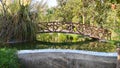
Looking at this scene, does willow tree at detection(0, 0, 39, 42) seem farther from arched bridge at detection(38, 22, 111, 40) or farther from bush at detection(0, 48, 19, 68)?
bush at detection(0, 48, 19, 68)

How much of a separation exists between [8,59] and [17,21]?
3.96 meters

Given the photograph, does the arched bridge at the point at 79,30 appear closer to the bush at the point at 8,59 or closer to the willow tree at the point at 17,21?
the willow tree at the point at 17,21

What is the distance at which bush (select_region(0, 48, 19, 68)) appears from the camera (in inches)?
139

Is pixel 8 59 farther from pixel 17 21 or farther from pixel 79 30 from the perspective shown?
pixel 79 30

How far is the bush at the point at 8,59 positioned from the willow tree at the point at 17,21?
291cm

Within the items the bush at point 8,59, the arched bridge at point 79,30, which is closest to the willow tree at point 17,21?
the arched bridge at point 79,30

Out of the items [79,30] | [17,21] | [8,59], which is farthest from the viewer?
[79,30]

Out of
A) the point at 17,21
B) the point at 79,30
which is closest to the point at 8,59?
the point at 17,21

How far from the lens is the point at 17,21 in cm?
745

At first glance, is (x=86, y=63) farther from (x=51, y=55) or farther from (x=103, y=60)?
(x=51, y=55)

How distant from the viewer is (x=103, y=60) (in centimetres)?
379

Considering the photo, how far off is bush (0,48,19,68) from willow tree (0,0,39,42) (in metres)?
2.91

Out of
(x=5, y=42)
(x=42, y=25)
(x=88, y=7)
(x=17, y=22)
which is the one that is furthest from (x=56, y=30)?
(x=88, y=7)

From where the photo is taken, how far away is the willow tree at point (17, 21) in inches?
270
